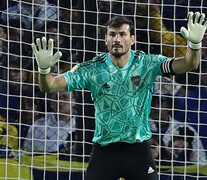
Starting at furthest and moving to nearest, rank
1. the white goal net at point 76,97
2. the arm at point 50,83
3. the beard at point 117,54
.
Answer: the white goal net at point 76,97
the beard at point 117,54
the arm at point 50,83

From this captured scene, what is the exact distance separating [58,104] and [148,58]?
8.04 feet

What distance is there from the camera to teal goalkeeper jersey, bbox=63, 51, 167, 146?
170 inches

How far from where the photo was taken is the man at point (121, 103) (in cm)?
431

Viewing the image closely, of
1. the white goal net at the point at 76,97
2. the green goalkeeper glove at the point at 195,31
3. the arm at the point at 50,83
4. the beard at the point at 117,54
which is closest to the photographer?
the green goalkeeper glove at the point at 195,31

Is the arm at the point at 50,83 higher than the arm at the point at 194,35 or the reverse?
the reverse

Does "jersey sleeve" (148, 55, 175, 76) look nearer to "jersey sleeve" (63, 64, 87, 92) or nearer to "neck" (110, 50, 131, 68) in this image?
"neck" (110, 50, 131, 68)

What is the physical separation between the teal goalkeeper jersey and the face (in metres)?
0.13

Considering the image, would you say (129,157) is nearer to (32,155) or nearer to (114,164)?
(114,164)

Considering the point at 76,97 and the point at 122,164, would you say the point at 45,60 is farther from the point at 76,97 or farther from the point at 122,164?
the point at 76,97

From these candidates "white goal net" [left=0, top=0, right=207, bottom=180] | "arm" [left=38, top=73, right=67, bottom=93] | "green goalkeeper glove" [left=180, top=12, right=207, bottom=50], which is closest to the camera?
"green goalkeeper glove" [left=180, top=12, right=207, bottom=50]

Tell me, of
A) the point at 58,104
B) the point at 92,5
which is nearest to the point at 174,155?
the point at 58,104

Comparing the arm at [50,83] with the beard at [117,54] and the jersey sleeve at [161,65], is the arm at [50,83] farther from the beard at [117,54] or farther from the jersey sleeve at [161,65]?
the jersey sleeve at [161,65]

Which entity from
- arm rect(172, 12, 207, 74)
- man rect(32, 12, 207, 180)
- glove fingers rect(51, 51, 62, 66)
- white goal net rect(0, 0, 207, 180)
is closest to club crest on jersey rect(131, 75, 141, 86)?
man rect(32, 12, 207, 180)

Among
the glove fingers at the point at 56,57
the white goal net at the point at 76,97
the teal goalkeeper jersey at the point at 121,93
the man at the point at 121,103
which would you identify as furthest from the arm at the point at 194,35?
the white goal net at the point at 76,97
